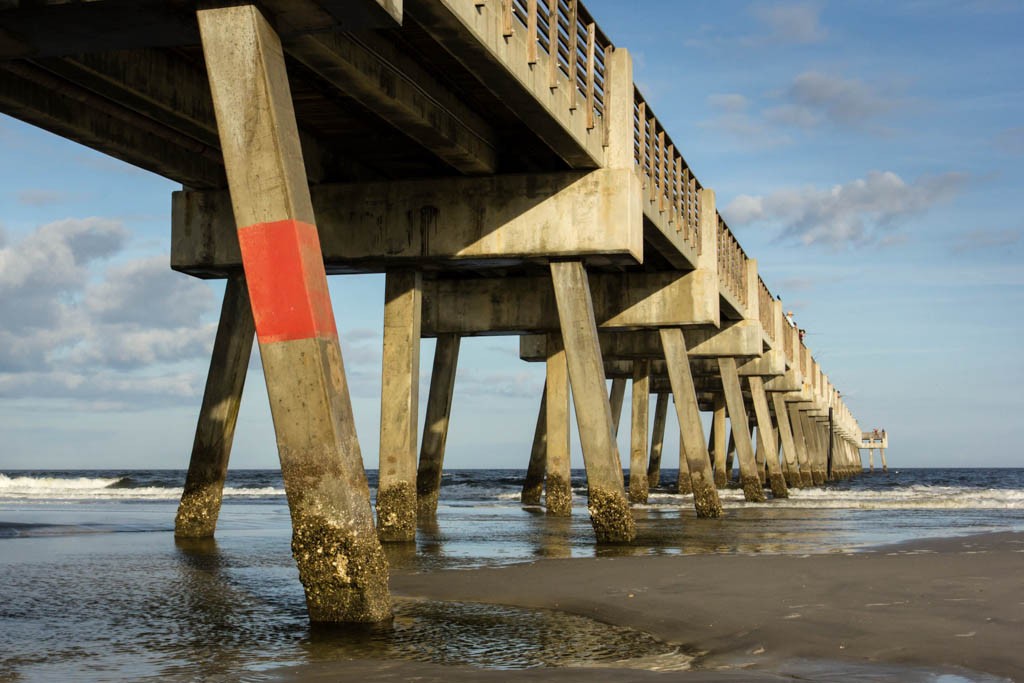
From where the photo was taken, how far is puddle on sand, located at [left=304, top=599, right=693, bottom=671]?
5.89 meters

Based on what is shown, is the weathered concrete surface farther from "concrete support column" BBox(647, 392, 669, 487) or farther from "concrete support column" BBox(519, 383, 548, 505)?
"concrete support column" BBox(647, 392, 669, 487)

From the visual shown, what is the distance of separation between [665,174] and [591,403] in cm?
730

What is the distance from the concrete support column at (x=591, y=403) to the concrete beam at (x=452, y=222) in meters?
0.49

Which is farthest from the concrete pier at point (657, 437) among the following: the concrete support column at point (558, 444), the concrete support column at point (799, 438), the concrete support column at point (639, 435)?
the concrete support column at point (558, 444)

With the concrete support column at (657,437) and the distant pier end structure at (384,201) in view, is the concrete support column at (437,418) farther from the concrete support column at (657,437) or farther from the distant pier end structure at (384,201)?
the concrete support column at (657,437)

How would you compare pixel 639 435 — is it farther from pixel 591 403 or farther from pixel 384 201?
pixel 384 201

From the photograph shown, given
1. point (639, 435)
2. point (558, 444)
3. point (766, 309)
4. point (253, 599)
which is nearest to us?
point (253, 599)

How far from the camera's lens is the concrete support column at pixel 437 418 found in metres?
22.4

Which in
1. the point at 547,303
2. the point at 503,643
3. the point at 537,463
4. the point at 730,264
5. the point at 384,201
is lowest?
the point at 503,643

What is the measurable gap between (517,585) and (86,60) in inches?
232

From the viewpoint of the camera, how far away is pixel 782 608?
24.8ft

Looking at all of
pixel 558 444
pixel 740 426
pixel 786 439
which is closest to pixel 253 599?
pixel 558 444

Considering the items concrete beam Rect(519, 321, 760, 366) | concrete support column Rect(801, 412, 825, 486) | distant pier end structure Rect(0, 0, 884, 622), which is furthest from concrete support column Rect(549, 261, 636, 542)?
concrete support column Rect(801, 412, 825, 486)

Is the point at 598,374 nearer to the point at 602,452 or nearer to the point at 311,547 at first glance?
the point at 602,452
